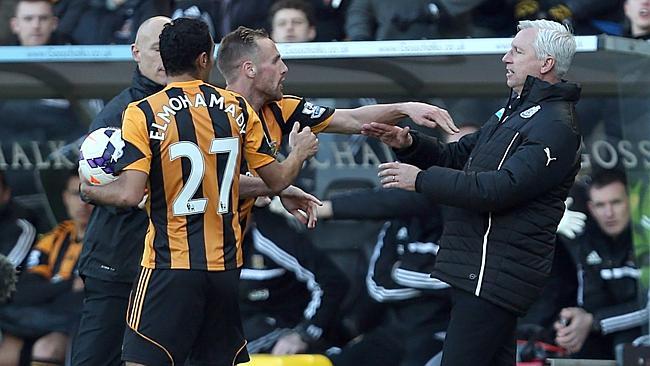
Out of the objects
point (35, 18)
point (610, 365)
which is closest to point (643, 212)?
point (610, 365)

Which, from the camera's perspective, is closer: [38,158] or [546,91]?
[546,91]

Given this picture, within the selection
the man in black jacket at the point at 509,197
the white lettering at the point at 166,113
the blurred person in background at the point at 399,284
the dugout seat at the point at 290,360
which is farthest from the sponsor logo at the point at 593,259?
the white lettering at the point at 166,113

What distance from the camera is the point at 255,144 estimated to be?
5.05 metres

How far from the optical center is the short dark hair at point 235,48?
5.43 m

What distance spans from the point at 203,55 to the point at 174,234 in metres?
0.67

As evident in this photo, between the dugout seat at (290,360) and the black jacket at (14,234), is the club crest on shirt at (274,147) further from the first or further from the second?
the black jacket at (14,234)

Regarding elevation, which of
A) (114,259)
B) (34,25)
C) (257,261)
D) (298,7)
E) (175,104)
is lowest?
(114,259)

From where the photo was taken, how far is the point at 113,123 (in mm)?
5676

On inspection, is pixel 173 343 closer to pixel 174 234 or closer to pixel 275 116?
pixel 174 234

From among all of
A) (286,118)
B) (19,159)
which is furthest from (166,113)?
(19,159)

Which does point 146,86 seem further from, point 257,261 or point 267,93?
point 257,261

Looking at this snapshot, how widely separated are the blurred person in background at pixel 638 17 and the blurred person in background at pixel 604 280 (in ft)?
2.48

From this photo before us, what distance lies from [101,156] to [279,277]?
2780 mm

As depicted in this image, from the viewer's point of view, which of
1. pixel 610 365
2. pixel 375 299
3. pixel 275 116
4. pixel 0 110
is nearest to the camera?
pixel 275 116
